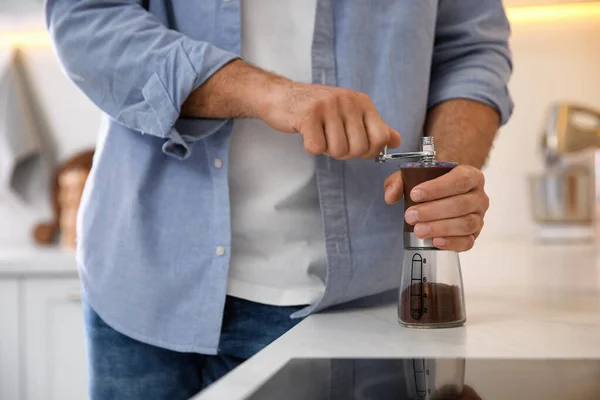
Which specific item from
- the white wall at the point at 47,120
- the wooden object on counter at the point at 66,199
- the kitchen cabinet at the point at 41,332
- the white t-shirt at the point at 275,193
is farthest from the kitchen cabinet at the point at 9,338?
the white t-shirt at the point at 275,193

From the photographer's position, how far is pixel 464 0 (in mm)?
918

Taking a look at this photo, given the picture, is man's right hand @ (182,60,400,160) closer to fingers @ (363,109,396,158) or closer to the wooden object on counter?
fingers @ (363,109,396,158)

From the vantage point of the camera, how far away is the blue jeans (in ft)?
2.70

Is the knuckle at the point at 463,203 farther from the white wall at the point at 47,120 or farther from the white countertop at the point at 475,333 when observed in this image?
the white wall at the point at 47,120

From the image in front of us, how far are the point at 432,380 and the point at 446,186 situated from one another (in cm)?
20

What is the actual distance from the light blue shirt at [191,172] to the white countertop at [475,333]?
0.29 ft

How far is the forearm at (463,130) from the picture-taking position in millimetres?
832

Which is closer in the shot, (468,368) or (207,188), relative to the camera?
(468,368)

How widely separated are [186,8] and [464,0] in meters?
0.33

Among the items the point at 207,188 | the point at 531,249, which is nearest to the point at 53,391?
the point at 531,249

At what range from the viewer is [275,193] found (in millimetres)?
822

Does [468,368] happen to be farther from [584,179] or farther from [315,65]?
[584,179]

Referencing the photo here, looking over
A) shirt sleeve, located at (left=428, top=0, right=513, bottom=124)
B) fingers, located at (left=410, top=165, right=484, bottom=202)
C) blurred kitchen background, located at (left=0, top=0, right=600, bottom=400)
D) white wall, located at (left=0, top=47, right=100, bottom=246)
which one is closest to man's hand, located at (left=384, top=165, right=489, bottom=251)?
fingers, located at (left=410, top=165, right=484, bottom=202)

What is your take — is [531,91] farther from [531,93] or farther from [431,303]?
[431,303]
